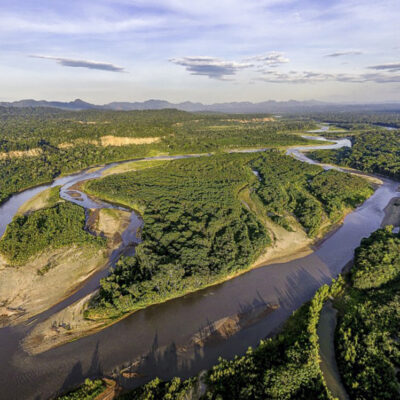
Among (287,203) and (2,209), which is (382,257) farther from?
(2,209)

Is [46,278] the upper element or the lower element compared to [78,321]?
upper

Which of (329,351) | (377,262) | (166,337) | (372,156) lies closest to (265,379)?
(329,351)

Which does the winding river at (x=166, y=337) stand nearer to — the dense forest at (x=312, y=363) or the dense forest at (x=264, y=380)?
the dense forest at (x=312, y=363)

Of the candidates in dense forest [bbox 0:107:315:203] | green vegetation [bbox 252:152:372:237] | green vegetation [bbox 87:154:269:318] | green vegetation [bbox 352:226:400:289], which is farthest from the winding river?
dense forest [bbox 0:107:315:203]

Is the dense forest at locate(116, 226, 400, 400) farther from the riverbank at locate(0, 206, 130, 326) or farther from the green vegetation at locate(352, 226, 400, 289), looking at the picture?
the riverbank at locate(0, 206, 130, 326)

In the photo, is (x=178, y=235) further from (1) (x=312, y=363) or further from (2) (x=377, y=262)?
(2) (x=377, y=262)

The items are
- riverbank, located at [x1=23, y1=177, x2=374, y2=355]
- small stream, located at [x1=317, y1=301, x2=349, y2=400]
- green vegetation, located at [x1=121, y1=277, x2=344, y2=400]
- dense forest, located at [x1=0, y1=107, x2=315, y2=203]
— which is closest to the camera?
green vegetation, located at [x1=121, y1=277, x2=344, y2=400]
